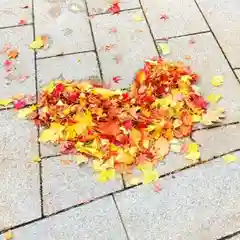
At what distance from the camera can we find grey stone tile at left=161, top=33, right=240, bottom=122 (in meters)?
2.95

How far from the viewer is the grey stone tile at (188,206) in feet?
7.76

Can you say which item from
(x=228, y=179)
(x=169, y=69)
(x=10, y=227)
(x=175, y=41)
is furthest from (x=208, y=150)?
(x=10, y=227)

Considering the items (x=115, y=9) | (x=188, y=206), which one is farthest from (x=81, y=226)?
(x=115, y=9)

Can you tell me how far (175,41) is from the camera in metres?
3.41

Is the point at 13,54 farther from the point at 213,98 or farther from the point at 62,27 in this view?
the point at 213,98

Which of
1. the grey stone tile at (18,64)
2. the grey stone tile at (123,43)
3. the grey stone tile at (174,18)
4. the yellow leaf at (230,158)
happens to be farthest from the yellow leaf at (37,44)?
the yellow leaf at (230,158)

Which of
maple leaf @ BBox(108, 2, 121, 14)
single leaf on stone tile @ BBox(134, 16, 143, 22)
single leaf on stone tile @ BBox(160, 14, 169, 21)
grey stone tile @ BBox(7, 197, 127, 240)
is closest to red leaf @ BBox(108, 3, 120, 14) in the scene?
maple leaf @ BBox(108, 2, 121, 14)

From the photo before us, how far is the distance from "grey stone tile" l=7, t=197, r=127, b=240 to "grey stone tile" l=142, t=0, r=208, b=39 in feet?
5.39

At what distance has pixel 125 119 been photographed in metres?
2.74

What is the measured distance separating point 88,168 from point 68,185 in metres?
0.16

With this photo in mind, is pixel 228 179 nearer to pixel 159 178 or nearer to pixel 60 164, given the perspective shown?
pixel 159 178

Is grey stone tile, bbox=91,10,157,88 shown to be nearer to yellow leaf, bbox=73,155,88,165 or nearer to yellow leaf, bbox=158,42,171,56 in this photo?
yellow leaf, bbox=158,42,171,56

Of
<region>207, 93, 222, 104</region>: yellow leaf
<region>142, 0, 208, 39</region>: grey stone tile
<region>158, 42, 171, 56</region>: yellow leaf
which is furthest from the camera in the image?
<region>142, 0, 208, 39</region>: grey stone tile

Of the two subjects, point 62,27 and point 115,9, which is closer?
point 62,27
